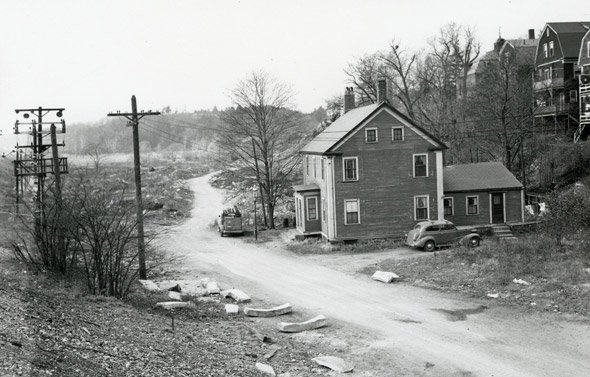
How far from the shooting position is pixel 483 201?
37.3 metres

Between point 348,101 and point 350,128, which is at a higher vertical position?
point 348,101

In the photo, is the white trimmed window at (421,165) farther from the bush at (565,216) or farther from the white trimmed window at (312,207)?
→ the bush at (565,216)

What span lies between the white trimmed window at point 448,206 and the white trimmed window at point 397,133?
16.8 ft

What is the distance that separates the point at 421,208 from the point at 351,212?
14.5 ft

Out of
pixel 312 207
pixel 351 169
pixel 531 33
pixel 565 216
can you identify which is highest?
pixel 531 33

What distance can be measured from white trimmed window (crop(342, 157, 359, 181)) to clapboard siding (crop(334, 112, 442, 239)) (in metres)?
0.24

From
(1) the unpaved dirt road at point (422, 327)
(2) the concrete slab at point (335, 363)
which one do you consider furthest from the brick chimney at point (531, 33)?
(2) the concrete slab at point (335, 363)

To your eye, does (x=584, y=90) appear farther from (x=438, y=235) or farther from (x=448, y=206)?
(x=438, y=235)

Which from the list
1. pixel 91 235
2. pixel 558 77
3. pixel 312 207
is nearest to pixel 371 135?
pixel 312 207

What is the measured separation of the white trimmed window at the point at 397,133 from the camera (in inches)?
1400

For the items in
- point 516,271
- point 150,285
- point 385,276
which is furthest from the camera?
point 385,276

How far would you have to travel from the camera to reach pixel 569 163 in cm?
4578

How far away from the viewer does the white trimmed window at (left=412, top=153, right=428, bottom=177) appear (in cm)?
3603

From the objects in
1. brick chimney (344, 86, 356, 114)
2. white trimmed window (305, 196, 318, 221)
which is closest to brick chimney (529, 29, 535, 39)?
brick chimney (344, 86, 356, 114)
